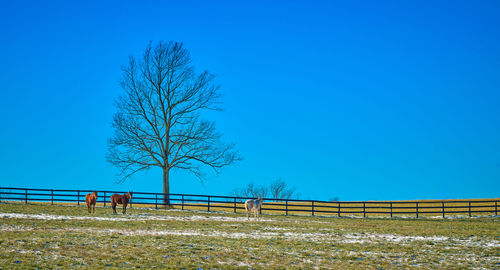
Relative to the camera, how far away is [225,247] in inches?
635

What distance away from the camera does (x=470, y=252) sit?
16.6 metres

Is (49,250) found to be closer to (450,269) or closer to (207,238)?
(207,238)

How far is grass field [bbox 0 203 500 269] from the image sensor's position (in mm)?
13320

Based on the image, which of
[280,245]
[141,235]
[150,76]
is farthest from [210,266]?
[150,76]

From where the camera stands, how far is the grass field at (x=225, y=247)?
13.3 metres

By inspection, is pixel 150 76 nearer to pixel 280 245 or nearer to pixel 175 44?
pixel 175 44

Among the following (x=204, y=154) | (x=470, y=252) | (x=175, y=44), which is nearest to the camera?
(x=470, y=252)

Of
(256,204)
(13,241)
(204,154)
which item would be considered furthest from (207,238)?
(204,154)

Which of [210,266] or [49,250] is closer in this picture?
[210,266]

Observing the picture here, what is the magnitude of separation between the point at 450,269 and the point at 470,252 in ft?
12.2

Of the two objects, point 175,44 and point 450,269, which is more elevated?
point 175,44

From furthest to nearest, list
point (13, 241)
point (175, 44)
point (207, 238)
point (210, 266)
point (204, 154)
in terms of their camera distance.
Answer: point (175, 44) → point (204, 154) → point (207, 238) → point (13, 241) → point (210, 266)

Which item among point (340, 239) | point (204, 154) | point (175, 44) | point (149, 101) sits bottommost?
point (340, 239)

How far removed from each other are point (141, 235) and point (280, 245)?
5.60m
